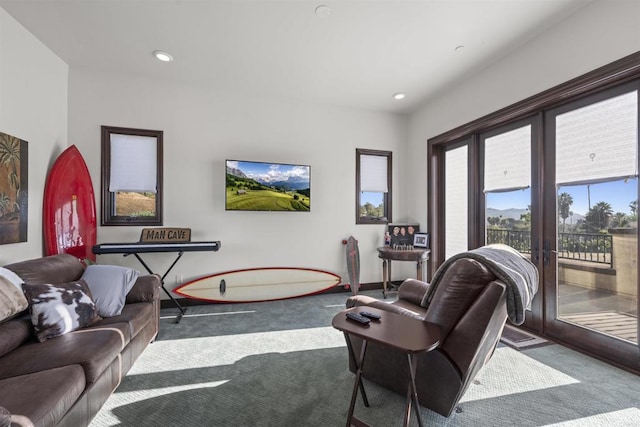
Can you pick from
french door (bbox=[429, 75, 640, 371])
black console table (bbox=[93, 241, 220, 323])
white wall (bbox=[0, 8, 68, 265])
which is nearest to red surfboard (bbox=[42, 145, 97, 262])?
white wall (bbox=[0, 8, 68, 265])

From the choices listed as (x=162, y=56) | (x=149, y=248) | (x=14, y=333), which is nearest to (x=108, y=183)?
(x=149, y=248)

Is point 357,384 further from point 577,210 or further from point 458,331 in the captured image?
point 577,210

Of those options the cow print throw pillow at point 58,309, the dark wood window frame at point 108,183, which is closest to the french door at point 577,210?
the cow print throw pillow at point 58,309

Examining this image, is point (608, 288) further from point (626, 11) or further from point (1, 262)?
point (1, 262)

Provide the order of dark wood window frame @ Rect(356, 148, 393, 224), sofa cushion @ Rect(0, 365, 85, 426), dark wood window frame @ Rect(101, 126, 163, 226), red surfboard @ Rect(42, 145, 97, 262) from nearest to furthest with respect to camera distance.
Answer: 1. sofa cushion @ Rect(0, 365, 85, 426)
2. red surfboard @ Rect(42, 145, 97, 262)
3. dark wood window frame @ Rect(101, 126, 163, 226)
4. dark wood window frame @ Rect(356, 148, 393, 224)

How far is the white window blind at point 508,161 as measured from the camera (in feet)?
9.97

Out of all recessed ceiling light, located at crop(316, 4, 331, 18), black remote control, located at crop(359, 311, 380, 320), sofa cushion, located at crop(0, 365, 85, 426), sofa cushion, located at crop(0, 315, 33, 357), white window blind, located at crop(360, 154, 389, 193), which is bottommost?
sofa cushion, located at crop(0, 365, 85, 426)

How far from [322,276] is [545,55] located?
12.1ft

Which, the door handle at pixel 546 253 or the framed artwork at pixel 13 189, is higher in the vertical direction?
the framed artwork at pixel 13 189

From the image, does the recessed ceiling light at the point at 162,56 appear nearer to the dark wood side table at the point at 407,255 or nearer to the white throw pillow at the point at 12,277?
the white throw pillow at the point at 12,277

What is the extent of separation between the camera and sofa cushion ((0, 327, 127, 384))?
1508 millimetres

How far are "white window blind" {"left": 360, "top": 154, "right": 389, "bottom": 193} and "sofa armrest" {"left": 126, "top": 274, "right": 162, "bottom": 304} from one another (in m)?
3.26

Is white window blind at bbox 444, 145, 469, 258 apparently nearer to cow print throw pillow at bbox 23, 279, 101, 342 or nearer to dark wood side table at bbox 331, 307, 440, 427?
dark wood side table at bbox 331, 307, 440, 427

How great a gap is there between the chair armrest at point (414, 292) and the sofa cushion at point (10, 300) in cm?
285
